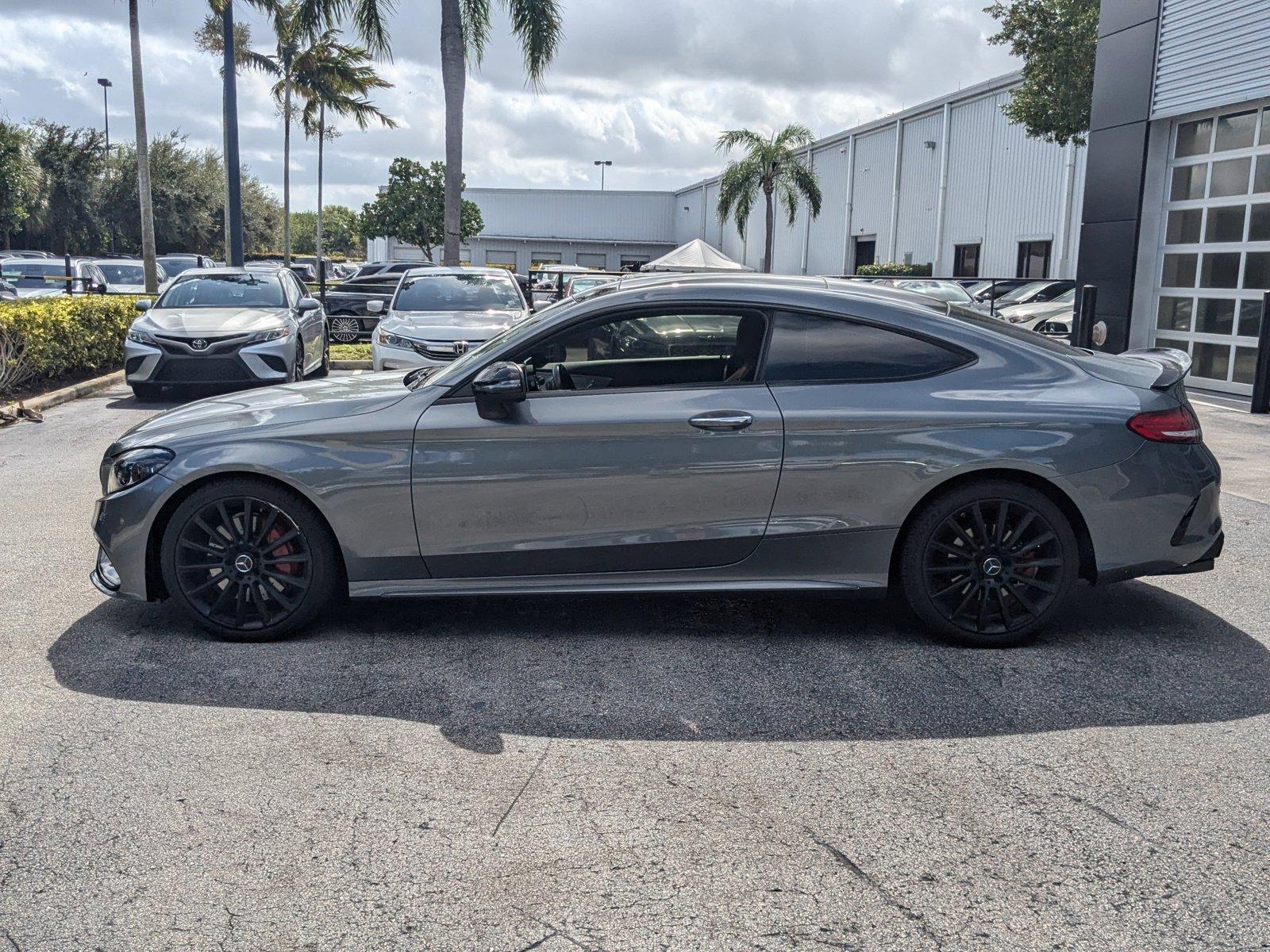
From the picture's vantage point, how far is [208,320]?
1280cm

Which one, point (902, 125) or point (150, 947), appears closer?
point (150, 947)

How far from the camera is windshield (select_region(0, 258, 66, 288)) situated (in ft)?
81.3

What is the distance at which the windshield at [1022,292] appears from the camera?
21.0m

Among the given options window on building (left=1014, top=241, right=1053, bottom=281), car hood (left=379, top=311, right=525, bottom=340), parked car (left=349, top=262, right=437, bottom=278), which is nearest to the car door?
car hood (left=379, top=311, right=525, bottom=340)

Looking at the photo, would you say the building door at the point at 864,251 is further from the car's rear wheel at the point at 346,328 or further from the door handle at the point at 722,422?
the door handle at the point at 722,422

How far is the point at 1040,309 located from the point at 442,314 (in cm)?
1122

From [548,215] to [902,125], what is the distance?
128 ft

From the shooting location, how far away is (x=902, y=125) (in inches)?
1565

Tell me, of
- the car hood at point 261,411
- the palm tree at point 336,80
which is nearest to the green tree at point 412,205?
the palm tree at point 336,80

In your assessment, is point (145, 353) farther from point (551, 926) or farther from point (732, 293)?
point (551, 926)

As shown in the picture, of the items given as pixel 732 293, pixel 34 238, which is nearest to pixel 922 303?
pixel 732 293

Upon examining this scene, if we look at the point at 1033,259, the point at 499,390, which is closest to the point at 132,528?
the point at 499,390

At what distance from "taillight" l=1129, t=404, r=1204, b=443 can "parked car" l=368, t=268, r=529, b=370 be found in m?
7.32

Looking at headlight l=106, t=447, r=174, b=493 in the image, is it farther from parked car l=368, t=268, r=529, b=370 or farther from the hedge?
the hedge
